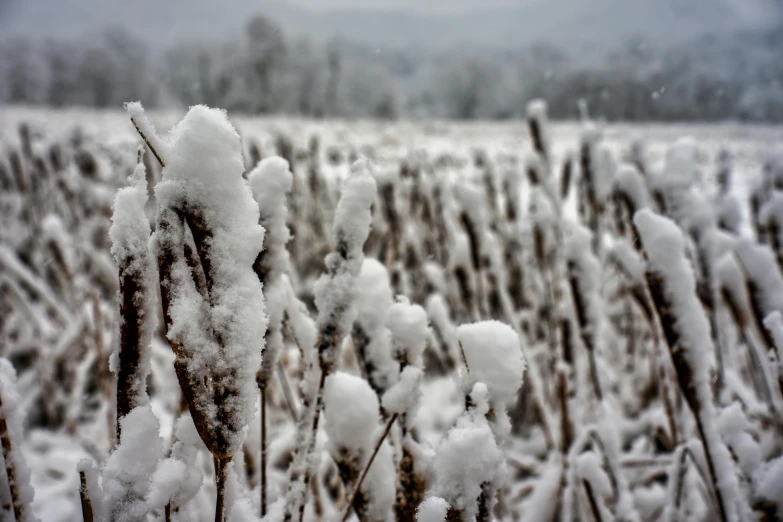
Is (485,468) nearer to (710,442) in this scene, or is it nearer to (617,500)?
(710,442)

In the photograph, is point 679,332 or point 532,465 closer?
point 679,332

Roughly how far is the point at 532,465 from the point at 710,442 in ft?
2.98

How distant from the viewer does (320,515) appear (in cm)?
80

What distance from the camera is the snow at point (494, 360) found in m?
0.40

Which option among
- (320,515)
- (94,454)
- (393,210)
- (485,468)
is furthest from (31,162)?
(485,468)

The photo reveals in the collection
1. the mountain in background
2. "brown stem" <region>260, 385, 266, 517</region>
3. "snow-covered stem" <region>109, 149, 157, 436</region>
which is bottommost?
"brown stem" <region>260, 385, 266, 517</region>

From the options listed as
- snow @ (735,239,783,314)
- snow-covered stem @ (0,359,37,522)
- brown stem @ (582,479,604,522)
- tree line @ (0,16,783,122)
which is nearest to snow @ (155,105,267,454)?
snow-covered stem @ (0,359,37,522)

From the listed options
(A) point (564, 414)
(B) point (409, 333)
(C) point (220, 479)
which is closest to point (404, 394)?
(B) point (409, 333)

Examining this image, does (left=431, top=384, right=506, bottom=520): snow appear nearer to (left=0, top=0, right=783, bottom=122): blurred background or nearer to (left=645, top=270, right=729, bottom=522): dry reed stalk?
(left=645, top=270, right=729, bottom=522): dry reed stalk

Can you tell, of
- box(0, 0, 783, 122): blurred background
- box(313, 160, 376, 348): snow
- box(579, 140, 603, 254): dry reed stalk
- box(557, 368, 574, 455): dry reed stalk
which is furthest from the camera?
box(0, 0, 783, 122): blurred background

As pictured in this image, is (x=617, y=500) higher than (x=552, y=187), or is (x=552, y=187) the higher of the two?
(x=552, y=187)

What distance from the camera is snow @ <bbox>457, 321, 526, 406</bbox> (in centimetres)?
40

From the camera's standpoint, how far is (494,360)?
1.33 feet

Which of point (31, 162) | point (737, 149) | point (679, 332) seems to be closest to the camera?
point (679, 332)
